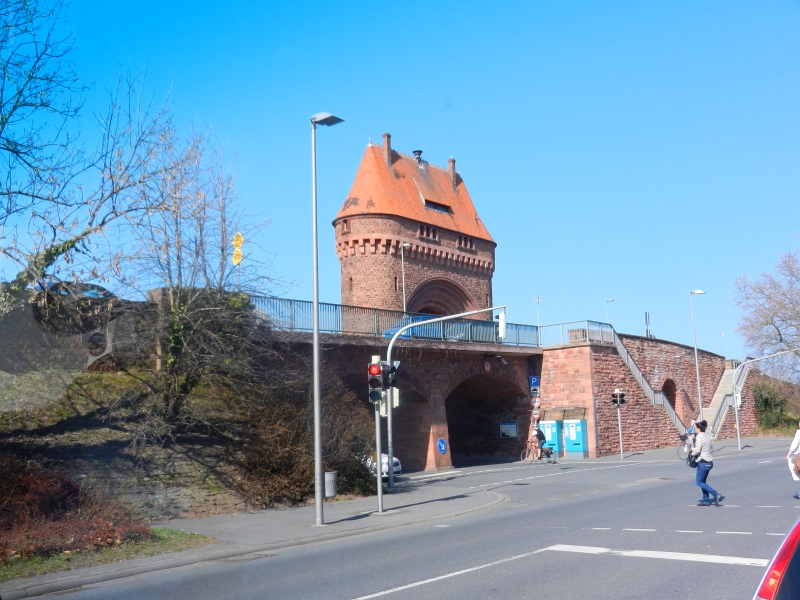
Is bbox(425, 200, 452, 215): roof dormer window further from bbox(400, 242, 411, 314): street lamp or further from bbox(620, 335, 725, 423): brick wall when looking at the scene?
bbox(620, 335, 725, 423): brick wall

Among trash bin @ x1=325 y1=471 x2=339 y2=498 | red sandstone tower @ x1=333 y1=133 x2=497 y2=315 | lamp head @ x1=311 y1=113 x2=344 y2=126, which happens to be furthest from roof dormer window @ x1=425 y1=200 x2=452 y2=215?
lamp head @ x1=311 y1=113 x2=344 y2=126

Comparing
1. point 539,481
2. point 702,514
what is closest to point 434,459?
point 539,481

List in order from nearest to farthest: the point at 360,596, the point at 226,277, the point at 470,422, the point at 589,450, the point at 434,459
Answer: the point at 360,596 → the point at 226,277 → the point at 434,459 → the point at 589,450 → the point at 470,422

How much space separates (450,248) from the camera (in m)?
48.2

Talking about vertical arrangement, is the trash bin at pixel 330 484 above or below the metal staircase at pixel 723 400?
below

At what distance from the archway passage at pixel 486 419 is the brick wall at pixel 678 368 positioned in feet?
23.3

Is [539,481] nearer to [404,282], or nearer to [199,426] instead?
[199,426]

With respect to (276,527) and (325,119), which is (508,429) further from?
(325,119)

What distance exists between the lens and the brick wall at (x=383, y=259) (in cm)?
4338

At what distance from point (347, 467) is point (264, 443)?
2886 millimetres

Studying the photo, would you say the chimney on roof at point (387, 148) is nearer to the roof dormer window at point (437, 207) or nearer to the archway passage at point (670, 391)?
the roof dormer window at point (437, 207)

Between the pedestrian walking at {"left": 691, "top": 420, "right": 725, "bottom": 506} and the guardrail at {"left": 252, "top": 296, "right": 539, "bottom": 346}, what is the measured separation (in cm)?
699

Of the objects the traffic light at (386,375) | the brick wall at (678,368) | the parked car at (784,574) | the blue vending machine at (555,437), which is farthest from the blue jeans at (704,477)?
the brick wall at (678,368)

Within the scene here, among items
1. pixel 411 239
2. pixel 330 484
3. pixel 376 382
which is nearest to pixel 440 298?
pixel 411 239
